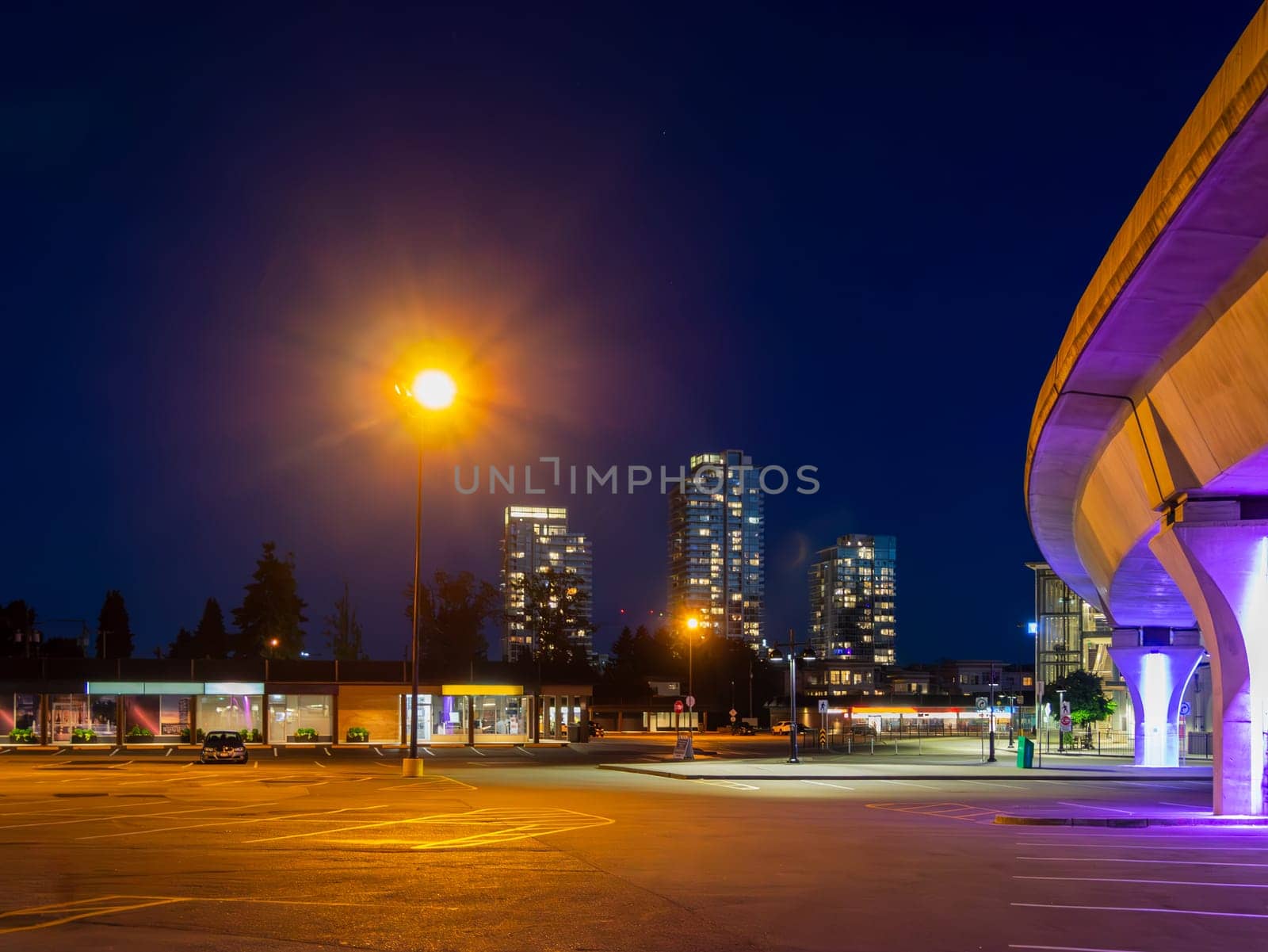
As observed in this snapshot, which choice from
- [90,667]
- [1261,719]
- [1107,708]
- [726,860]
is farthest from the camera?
[1107,708]

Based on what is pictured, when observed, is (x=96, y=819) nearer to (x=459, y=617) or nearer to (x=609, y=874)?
(x=609, y=874)

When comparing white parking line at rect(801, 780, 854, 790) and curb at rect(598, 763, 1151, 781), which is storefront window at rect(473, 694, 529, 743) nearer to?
curb at rect(598, 763, 1151, 781)

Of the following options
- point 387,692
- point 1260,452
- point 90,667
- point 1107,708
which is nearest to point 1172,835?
point 1260,452

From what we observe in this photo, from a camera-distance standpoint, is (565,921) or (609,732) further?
(609,732)

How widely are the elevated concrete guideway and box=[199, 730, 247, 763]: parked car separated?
101 ft

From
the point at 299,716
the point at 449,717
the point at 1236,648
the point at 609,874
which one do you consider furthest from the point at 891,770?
the point at 299,716

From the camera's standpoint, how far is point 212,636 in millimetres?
136750

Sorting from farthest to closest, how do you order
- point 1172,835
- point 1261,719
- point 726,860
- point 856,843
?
point 1261,719 → point 1172,835 → point 856,843 → point 726,860

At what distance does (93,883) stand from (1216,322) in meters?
15.9

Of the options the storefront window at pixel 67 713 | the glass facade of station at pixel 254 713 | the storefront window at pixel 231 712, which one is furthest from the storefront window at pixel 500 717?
the storefront window at pixel 67 713

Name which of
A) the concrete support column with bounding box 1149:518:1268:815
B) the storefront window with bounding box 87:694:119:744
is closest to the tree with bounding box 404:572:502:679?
the storefront window with bounding box 87:694:119:744

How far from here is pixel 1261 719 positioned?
78.1ft

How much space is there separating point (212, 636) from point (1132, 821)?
127642 mm

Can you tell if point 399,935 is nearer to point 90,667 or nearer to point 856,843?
point 856,843
